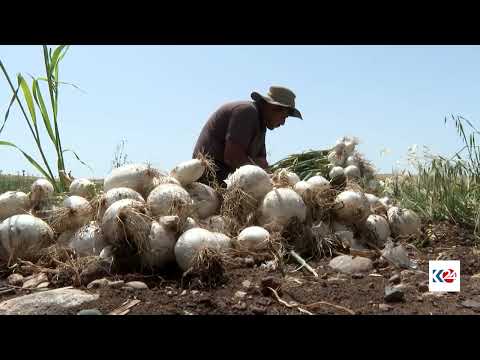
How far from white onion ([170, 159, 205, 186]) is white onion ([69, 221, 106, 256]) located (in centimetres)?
61

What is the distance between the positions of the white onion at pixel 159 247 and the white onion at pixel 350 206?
50.8 inches

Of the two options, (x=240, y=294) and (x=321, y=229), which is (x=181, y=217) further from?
(x=321, y=229)

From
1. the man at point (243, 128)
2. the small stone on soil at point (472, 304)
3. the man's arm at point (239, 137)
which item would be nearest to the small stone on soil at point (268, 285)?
the small stone on soil at point (472, 304)

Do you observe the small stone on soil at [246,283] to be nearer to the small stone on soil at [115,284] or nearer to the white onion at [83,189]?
the small stone on soil at [115,284]

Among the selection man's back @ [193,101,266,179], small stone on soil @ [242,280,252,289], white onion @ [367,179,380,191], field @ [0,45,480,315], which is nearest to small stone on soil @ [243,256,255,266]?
field @ [0,45,480,315]

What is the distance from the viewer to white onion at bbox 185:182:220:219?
10.3ft

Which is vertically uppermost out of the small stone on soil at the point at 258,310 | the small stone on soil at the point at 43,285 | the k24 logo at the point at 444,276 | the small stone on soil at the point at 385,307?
the small stone on soil at the point at 258,310

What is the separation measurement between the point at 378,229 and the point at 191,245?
65.2 inches

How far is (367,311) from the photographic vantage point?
2.11m

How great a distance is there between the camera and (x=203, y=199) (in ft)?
10.4

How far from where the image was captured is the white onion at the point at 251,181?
3125 mm

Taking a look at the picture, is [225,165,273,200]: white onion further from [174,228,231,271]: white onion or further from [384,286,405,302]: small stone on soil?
[384,286,405,302]: small stone on soil

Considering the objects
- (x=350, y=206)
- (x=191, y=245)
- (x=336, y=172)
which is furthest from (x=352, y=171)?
(x=191, y=245)
